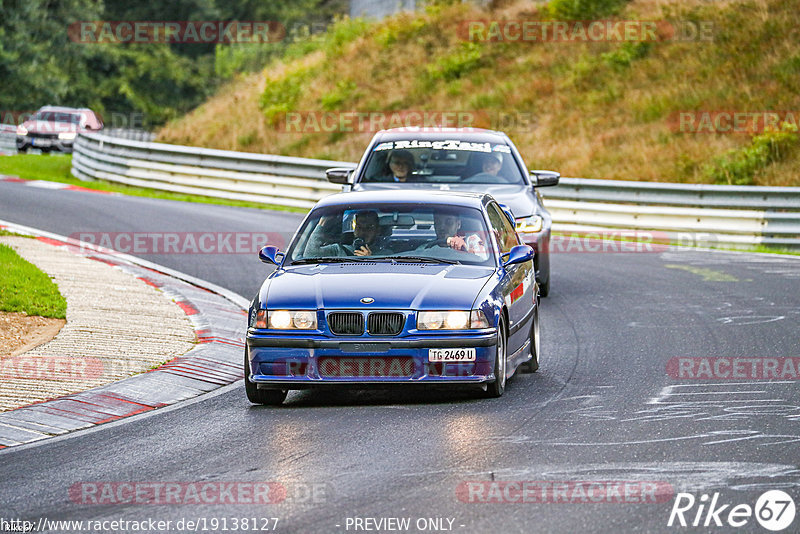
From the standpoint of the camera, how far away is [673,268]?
713 inches

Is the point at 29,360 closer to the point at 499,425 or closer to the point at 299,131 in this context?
the point at 499,425

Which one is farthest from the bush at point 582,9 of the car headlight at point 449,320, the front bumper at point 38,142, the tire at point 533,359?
Result: the car headlight at point 449,320

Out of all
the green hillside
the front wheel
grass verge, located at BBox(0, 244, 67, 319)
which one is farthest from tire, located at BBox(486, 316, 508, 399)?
the green hillside

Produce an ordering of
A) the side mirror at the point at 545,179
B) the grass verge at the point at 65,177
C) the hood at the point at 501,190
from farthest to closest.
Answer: the grass verge at the point at 65,177 → the side mirror at the point at 545,179 → the hood at the point at 501,190

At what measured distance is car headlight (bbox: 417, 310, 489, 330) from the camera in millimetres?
8898

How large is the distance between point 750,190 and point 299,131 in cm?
1524

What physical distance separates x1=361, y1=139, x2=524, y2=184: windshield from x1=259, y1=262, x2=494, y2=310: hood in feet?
17.8

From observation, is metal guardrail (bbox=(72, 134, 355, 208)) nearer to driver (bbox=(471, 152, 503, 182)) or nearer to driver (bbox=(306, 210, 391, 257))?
driver (bbox=(471, 152, 503, 182))

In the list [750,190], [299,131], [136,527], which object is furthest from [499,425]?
[299,131]

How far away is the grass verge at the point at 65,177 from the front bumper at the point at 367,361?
1678 centimetres

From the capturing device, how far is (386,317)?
8891 millimetres

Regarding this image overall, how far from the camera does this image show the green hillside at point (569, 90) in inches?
1121

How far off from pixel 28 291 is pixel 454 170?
16.1 ft

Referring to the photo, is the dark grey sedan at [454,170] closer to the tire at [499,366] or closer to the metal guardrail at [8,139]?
the tire at [499,366]
